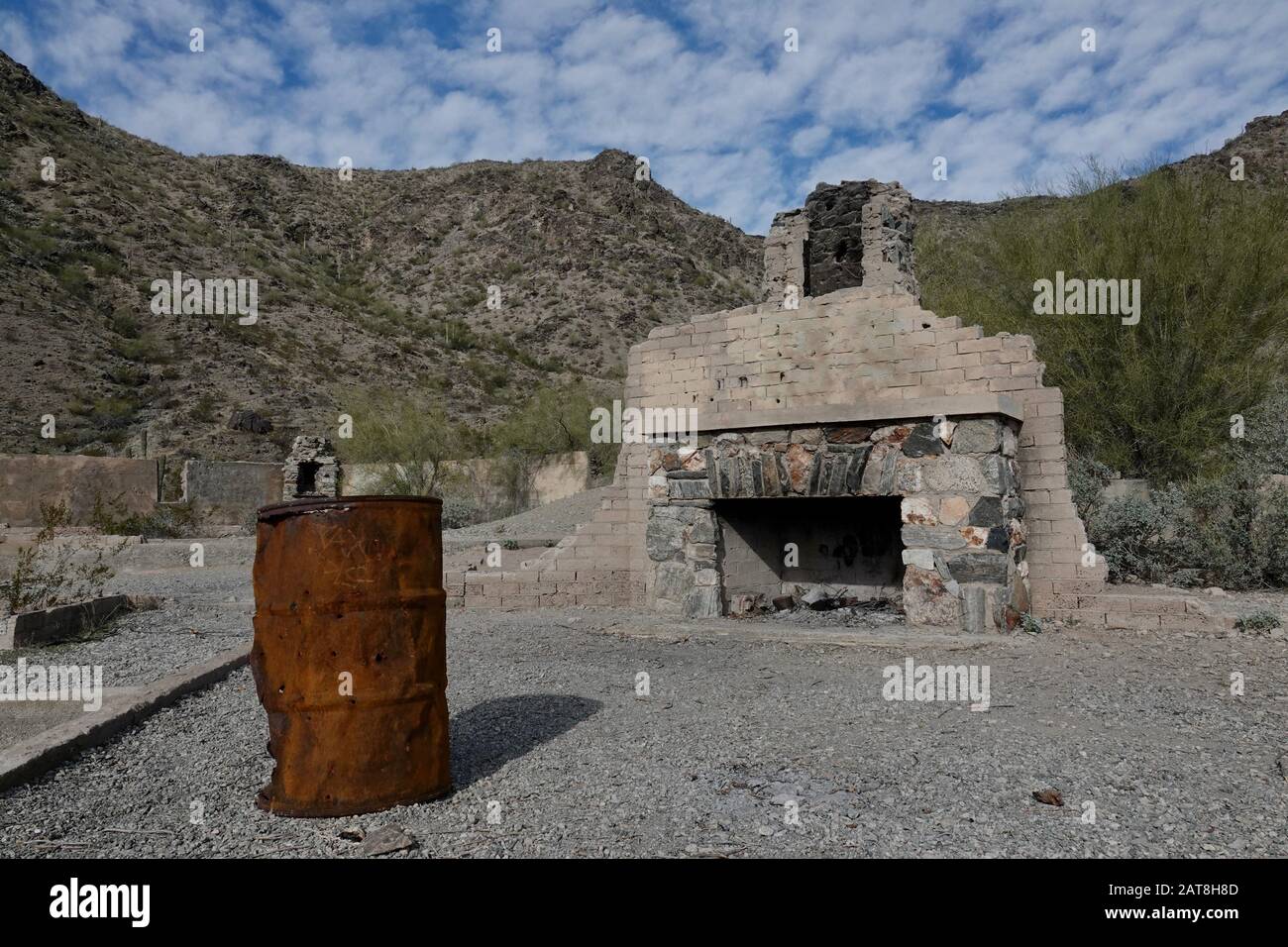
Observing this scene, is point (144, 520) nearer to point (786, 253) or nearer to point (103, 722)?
point (786, 253)

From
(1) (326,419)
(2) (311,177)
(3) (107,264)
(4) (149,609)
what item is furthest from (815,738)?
(2) (311,177)

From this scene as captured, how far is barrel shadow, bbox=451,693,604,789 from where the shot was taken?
4.29 metres

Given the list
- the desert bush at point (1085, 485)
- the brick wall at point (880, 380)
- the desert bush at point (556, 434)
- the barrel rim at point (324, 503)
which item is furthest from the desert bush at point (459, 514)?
the barrel rim at point (324, 503)

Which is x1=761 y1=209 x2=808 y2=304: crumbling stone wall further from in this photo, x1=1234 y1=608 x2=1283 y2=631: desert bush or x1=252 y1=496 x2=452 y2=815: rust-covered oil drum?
x1=252 y1=496 x2=452 y2=815: rust-covered oil drum

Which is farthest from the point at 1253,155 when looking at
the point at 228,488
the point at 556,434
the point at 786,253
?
the point at 228,488

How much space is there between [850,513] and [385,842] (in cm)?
728

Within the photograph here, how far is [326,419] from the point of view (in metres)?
29.2

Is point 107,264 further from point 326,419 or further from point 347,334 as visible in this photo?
point 326,419

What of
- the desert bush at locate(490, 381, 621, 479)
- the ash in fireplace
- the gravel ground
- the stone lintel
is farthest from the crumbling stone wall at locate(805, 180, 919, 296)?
the desert bush at locate(490, 381, 621, 479)

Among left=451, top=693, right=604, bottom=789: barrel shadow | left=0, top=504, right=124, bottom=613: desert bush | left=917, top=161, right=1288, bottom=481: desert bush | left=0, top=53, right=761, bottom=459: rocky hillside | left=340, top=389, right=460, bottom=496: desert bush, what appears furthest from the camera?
left=0, top=53, right=761, bottom=459: rocky hillside

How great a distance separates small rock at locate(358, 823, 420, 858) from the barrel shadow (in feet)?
2.09

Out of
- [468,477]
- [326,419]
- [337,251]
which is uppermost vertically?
[337,251]

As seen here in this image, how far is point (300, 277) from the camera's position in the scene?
41594 mm
